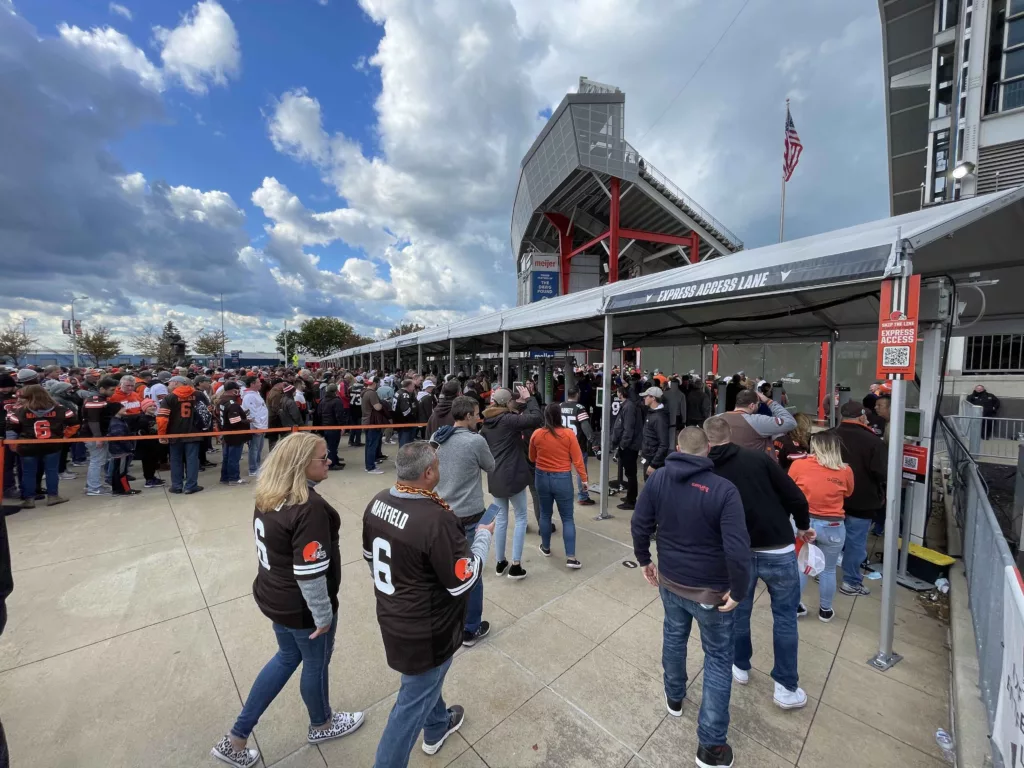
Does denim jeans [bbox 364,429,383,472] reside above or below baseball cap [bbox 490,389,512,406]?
below

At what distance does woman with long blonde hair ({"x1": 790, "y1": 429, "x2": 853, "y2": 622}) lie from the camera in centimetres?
337

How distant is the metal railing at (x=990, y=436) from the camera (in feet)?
27.3

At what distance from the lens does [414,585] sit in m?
1.86

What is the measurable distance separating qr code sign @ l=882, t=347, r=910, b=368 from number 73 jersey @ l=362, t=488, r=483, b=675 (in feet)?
10.2

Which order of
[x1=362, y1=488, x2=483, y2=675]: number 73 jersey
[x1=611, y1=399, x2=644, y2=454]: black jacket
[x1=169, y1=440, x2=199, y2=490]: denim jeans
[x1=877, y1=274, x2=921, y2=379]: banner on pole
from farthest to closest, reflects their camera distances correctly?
[x1=169, y1=440, x2=199, y2=490]: denim jeans
[x1=611, y1=399, x2=644, y2=454]: black jacket
[x1=877, y1=274, x2=921, y2=379]: banner on pole
[x1=362, y1=488, x2=483, y2=675]: number 73 jersey

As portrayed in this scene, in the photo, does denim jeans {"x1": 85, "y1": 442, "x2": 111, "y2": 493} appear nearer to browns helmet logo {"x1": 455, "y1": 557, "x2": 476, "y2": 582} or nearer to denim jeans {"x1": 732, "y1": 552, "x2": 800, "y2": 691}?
browns helmet logo {"x1": 455, "y1": 557, "x2": 476, "y2": 582}

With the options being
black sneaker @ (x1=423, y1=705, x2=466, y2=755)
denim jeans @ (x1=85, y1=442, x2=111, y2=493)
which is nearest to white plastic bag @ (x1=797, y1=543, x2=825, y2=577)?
black sneaker @ (x1=423, y1=705, x2=466, y2=755)

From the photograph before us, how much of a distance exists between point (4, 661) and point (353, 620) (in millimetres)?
2335

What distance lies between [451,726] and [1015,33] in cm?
2365

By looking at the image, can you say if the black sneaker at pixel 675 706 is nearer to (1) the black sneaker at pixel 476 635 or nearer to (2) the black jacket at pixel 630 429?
(1) the black sneaker at pixel 476 635

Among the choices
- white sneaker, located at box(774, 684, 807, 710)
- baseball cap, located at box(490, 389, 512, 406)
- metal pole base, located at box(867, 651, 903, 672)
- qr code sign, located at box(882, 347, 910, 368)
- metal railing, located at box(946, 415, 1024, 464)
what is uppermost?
qr code sign, located at box(882, 347, 910, 368)

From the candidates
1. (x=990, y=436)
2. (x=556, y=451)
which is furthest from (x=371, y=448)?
(x=990, y=436)

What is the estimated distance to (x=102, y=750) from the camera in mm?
2332

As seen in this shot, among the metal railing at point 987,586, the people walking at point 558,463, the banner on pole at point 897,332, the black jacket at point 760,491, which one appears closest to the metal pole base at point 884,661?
the metal railing at point 987,586
